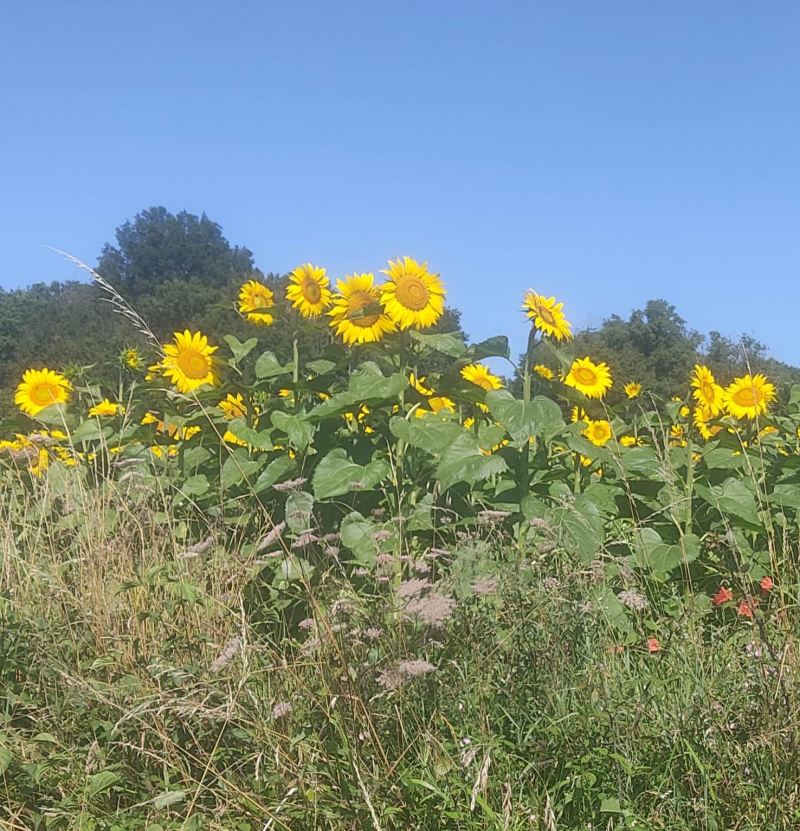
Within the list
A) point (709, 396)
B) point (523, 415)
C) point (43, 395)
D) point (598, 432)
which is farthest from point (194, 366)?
point (709, 396)

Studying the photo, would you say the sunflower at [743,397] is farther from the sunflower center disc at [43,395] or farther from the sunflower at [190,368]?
the sunflower center disc at [43,395]

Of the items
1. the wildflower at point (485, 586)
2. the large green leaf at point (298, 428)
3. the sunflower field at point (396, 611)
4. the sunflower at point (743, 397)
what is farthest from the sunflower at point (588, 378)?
the wildflower at point (485, 586)

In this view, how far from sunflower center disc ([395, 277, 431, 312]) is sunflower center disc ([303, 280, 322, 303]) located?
577 mm

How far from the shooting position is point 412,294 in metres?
3.21

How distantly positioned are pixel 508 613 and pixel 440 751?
359mm

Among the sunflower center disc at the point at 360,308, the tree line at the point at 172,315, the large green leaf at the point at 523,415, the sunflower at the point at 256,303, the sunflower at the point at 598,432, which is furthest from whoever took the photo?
the tree line at the point at 172,315

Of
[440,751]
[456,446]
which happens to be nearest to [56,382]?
[456,446]

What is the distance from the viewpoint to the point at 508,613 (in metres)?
2.14

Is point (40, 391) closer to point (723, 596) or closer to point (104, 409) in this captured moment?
point (104, 409)

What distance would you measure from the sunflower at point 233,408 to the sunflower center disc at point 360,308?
72 cm

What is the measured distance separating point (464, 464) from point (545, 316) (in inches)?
25.9

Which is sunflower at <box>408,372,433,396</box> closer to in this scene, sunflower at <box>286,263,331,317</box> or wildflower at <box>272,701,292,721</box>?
sunflower at <box>286,263,331,317</box>

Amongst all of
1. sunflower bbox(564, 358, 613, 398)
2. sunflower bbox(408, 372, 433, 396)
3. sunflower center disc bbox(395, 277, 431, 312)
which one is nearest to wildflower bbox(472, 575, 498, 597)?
sunflower bbox(408, 372, 433, 396)

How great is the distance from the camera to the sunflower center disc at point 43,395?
457 centimetres
